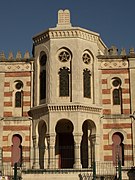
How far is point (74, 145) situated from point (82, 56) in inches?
272

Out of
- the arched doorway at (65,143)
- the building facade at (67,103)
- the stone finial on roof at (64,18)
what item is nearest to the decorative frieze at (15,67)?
the building facade at (67,103)

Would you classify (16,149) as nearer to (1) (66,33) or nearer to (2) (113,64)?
(1) (66,33)

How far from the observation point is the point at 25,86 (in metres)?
31.7

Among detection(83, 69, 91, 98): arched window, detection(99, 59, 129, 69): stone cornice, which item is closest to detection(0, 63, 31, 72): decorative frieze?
detection(83, 69, 91, 98): arched window

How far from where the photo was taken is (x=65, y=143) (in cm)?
3095

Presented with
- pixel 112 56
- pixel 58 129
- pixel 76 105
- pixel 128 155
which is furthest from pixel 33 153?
pixel 112 56

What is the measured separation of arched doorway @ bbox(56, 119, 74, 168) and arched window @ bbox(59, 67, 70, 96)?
241cm

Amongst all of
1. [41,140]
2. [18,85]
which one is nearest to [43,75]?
[18,85]

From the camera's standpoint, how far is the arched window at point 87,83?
1184 inches

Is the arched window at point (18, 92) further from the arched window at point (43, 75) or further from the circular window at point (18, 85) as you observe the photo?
the arched window at point (43, 75)

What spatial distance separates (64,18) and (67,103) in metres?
7.10

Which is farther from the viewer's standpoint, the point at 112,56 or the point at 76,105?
the point at 112,56

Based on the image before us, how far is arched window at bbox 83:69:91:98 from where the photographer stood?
30.1m

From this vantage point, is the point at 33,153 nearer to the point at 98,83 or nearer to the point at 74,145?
the point at 74,145
